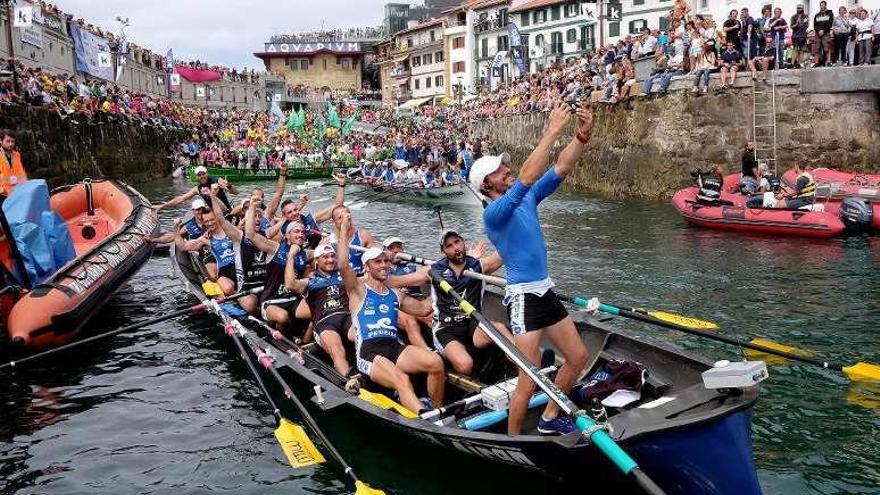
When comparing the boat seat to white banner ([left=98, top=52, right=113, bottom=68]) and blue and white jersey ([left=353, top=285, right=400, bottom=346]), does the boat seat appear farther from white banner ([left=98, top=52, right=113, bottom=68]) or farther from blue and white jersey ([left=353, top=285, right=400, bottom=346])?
white banner ([left=98, top=52, right=113, bottom=68])

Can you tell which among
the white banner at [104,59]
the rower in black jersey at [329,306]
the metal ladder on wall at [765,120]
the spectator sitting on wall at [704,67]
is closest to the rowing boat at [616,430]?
the rower in black jersey at [329,306]

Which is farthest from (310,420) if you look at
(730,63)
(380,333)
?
(730,63)

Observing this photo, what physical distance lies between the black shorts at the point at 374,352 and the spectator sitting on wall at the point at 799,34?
1844 cm

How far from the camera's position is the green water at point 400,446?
6918 mm

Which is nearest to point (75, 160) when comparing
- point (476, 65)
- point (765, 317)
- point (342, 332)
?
point (342, 332)

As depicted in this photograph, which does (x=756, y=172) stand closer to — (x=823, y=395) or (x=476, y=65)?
(x=823, y=395)

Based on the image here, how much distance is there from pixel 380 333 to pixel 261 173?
116 feet

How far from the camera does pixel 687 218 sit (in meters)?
19.8

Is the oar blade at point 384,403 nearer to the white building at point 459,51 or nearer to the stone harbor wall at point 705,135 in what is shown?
the stone harbor wall at point 705,135

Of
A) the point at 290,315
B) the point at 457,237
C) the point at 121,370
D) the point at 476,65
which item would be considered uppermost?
the point at 476,65

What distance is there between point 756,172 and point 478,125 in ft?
107

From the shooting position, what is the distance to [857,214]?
16.9 meters

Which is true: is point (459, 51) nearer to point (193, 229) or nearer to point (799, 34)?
point (799, 34)

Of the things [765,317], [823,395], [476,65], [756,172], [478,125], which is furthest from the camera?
[476,65]
